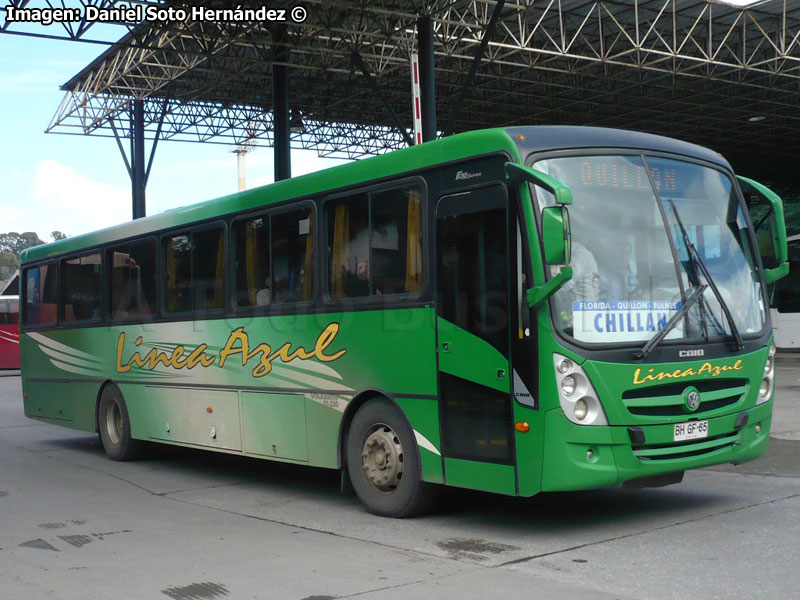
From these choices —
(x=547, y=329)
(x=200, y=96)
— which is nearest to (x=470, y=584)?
(x=547, y=329)

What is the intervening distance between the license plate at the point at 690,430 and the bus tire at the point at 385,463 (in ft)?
6.45

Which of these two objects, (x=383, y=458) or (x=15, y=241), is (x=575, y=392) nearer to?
(x=383, y=458)

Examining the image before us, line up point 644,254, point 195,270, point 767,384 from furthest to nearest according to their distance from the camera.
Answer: point 195,270
point 767,384
point 644,254

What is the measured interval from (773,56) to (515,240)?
29.7m

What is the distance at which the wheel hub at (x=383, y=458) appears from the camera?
8.34m

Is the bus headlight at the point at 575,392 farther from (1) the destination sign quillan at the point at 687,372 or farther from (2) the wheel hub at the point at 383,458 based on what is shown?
(2) the wheel hub at the point at 383,458

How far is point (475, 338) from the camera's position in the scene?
7.63 m

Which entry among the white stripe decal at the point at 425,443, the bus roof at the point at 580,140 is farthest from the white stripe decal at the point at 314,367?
the bus roof at the point at 580,140

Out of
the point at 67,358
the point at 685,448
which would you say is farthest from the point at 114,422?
the point at 685,448

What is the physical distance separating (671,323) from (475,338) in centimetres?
141

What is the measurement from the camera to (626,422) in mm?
7172

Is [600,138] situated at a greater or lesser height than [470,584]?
greater

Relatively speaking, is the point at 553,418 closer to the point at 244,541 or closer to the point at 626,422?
the point at 626,422

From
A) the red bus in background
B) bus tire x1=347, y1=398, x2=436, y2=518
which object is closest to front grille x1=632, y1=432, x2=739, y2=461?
bus tire x1=347, y1=398, x2=436, y2=518
